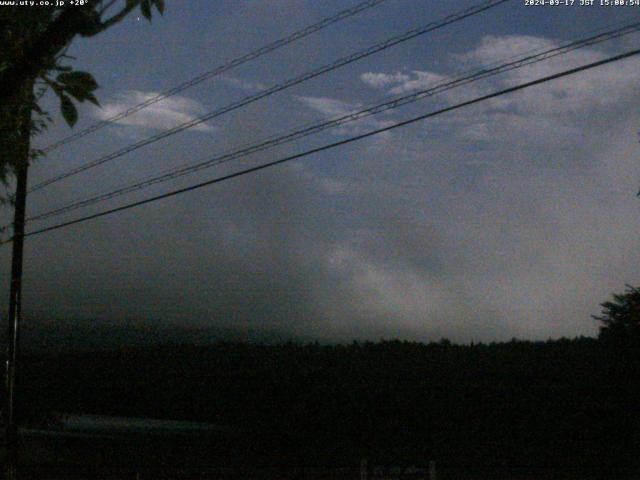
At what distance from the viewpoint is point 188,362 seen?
122ft

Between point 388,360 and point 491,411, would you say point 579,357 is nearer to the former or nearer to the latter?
point 491,411

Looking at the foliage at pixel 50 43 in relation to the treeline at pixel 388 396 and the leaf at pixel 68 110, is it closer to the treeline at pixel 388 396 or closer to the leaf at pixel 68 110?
the leaf at pixel 68 110

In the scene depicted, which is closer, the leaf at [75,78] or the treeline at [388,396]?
the leaf at [75,78]

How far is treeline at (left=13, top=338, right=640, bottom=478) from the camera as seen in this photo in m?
20.4

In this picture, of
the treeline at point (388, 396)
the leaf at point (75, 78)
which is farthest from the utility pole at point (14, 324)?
the leaf at point (75, 78)

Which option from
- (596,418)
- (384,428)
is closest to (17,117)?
(596,418)

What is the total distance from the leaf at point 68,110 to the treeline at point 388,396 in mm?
12363

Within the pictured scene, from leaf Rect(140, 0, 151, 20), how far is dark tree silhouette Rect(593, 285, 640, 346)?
11.3 metres

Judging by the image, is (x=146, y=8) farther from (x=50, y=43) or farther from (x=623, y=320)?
(x=623, y=320)

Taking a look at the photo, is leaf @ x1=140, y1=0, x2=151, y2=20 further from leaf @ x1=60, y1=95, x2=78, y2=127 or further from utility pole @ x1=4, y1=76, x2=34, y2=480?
utility pole @ x1=4, y1=76, x2=34, y2=480

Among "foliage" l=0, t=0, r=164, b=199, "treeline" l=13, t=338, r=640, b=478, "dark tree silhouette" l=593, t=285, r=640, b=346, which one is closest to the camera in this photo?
"foliage" l=0, t=0, r=164, b=199

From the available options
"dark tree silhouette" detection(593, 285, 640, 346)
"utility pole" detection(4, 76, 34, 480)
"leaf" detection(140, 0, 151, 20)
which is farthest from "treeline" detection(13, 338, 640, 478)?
"leaf" detection(140, 0, 151, 20)

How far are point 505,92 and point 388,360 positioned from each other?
2202cm

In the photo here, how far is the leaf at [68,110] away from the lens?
656cm
